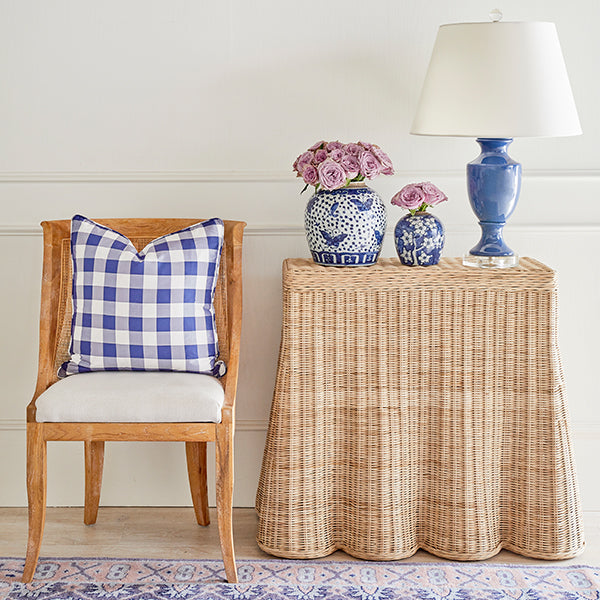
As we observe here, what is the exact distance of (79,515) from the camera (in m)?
2.56

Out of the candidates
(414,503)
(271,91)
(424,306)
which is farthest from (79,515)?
(271,91)

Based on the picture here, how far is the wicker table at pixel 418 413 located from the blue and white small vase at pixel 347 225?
0.04m

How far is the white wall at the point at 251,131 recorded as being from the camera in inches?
95.9

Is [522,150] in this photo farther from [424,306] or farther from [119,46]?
[119,46]

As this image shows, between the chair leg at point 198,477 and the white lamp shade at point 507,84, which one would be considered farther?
the chair leg at point 198,477

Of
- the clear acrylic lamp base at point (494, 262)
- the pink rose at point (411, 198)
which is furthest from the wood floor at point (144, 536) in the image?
the pink rose at point (411, 198)

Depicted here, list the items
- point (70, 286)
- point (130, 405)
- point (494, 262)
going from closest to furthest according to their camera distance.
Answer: point (130, 405), point (494, 262), point (70, 286)

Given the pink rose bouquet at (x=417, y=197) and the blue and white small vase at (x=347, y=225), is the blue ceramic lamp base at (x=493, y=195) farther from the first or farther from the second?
the blue and white small vase at (x=347, y=225)

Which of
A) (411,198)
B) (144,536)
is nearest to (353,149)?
(411,198)

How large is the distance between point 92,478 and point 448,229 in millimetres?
1317

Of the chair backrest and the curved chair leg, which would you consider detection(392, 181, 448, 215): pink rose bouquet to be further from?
the curved chair leg

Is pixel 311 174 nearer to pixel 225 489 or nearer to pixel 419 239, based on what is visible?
pixel 419 239

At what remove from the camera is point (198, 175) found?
2510 millimetres

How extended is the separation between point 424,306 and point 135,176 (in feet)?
3.23
